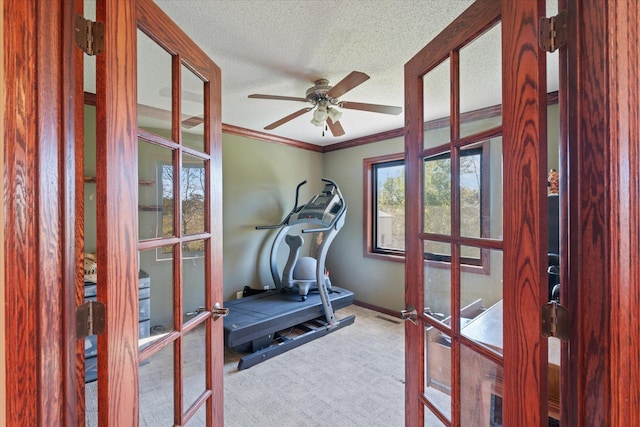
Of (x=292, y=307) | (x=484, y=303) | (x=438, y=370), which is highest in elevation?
(x=484, y=303)

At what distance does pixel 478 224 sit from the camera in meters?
1.02

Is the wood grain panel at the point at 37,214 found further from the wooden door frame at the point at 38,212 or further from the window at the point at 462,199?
the window at the point at 462,199

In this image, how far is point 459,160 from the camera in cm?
108

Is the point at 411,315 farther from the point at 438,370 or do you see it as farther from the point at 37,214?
the point at 37,214

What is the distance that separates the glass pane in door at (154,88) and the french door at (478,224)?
1.05 meters

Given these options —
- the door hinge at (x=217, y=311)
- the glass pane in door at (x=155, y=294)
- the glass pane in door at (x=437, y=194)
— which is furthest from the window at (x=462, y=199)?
the glass pane in door at (x=155, y=294)

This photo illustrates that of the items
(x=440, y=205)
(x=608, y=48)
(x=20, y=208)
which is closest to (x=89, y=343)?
(x=20, y=208)

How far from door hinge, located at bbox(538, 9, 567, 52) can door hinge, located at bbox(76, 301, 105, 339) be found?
137 cm

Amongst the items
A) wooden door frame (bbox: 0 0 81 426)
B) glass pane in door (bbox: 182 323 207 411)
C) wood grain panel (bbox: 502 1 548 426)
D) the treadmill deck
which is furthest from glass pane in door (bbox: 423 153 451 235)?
the treadmill deck

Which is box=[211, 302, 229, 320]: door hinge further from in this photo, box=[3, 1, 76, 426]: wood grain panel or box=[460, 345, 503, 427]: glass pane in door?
box=[460, 345, 503, 427]: glass pane in door

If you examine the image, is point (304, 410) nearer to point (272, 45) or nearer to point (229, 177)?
point (272, 45)

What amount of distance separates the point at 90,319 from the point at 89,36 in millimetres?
774

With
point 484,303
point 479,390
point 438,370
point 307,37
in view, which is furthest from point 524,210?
point 307,37

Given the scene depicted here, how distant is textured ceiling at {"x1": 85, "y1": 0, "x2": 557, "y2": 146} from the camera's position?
105cm
